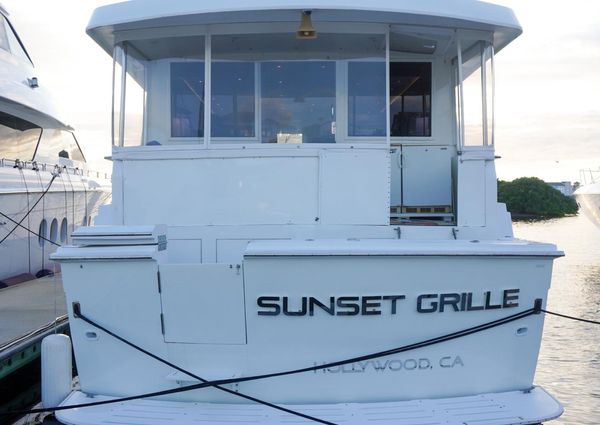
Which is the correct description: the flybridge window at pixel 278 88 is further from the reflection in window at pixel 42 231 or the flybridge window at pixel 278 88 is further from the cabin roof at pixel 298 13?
the reflection in window at pixel 42 231

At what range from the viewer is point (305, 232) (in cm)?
582

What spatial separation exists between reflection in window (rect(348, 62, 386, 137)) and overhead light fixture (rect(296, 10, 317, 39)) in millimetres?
790

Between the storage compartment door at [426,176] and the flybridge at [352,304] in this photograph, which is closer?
the flybridge at [352,304]

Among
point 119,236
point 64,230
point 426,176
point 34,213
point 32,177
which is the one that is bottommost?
point 64,230

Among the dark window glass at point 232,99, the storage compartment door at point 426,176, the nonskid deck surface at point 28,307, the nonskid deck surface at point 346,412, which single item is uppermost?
the dark window glass at point 232,99

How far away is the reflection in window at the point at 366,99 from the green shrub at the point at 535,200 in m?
69.7

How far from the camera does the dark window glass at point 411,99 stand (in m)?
6.91

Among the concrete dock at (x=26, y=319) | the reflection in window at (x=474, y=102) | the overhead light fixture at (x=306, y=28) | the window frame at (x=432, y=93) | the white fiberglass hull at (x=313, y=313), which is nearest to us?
the white fiberglass hull at (x=313, y=313)

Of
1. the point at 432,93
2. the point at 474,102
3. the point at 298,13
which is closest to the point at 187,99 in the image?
the point at 298,13

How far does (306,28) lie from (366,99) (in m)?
1.01

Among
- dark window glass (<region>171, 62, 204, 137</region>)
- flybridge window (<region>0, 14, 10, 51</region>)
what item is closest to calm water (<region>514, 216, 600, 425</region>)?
dark window glass (<region>171, 62, 204, 137</region>)

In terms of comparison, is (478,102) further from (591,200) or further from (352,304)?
(591,200)

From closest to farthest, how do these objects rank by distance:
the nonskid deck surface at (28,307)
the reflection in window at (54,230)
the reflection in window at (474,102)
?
the reflection in window at (474,102) → the nonskid deck surface at (28,307) → the reflection in window at (54,230)

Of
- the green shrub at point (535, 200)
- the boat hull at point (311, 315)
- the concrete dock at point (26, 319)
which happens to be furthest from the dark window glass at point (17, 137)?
the green shrub at point (535, 200)
